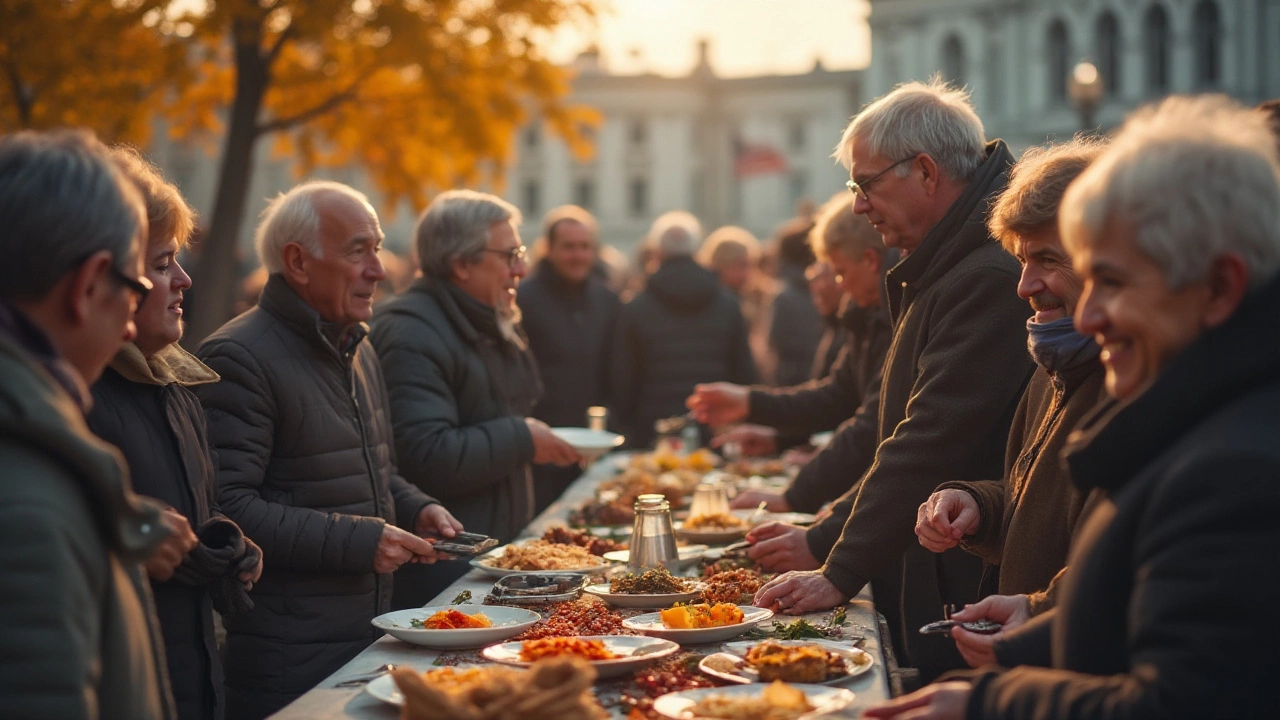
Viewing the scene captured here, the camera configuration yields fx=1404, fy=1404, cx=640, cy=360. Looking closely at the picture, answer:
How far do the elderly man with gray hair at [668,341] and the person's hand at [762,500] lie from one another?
3.53m

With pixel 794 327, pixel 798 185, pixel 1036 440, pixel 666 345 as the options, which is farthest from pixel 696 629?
pixel 798 185

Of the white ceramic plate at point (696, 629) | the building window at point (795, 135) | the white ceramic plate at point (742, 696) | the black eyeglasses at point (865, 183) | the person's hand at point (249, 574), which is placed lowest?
the building window at point (795, 135)

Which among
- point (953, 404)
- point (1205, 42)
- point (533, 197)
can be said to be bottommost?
point (533, 197)

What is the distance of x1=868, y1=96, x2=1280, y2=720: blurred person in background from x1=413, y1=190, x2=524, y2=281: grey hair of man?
3400mm

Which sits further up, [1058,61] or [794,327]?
[1058,61]

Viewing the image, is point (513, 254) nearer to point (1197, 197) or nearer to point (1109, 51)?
point (1197, 197)

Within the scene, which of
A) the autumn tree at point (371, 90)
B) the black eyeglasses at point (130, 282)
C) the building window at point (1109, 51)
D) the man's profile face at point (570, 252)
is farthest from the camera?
the building window at point (1109, 51)

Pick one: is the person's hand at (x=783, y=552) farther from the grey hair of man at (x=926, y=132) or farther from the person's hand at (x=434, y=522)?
the grey hair of man at (x=926, y=132)

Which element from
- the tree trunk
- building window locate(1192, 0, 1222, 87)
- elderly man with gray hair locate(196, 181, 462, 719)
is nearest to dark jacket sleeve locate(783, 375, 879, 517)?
elderly man with gray hair locate(196, 181, 462, 719)

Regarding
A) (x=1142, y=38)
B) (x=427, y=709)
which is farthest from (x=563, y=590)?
(x=1142, y=38)

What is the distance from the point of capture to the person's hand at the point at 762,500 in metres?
5.37

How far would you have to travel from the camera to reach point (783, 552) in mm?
3992

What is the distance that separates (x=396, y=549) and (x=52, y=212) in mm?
1866

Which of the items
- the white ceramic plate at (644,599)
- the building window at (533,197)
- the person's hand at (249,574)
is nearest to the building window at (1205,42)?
the building window at (533,197)
